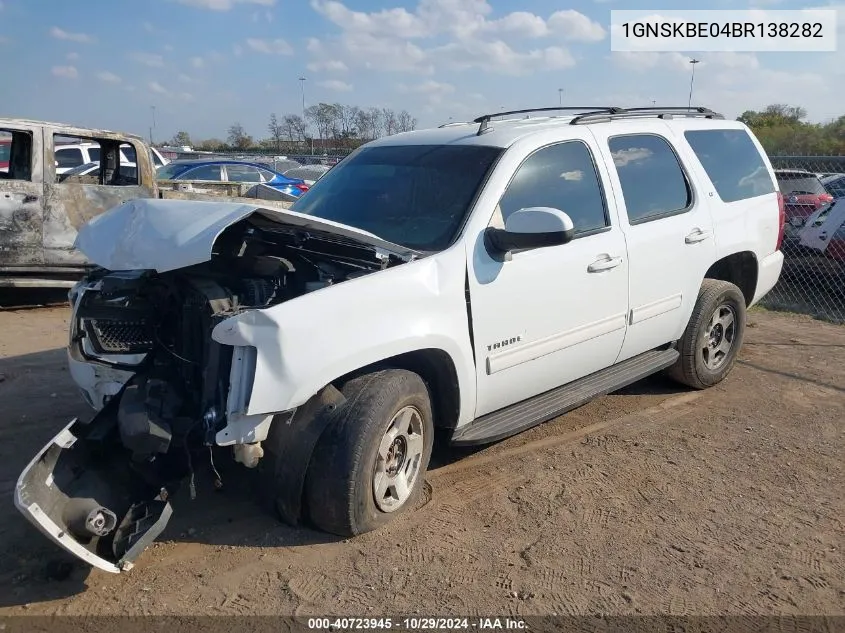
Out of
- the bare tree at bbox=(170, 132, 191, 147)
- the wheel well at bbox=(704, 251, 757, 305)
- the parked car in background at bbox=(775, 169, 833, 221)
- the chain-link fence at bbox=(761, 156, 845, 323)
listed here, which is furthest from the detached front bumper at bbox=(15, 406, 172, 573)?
the bare tree at bbox=(170, 132, 191, 147)

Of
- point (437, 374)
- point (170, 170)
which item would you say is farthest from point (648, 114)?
point (170, 170)

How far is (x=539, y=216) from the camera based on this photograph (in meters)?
3.76

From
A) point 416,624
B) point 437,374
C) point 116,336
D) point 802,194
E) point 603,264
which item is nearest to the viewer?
point 416,624

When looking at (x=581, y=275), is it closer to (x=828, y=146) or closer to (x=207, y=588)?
(x=207, y=588)

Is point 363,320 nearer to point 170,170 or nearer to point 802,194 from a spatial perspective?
point 802,194

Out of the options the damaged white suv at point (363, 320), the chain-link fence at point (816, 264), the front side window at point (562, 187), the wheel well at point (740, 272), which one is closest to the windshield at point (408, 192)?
the damaged white suv at point (363, 320)

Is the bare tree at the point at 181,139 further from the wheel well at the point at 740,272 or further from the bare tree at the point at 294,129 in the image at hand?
the wheel well at the point at 740,272

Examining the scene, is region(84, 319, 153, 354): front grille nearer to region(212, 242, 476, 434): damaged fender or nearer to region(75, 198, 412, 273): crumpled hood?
region(75, 198, 412, 273): crumpled hood

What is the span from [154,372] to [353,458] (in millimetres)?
1059

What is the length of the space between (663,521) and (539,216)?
5.45ft

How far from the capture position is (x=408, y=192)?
14.4 feet

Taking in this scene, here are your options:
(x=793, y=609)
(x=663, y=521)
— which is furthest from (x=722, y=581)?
(x=663, y=521)

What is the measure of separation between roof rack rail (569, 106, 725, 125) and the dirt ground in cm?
203

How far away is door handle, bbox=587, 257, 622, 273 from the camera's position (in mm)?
4441
